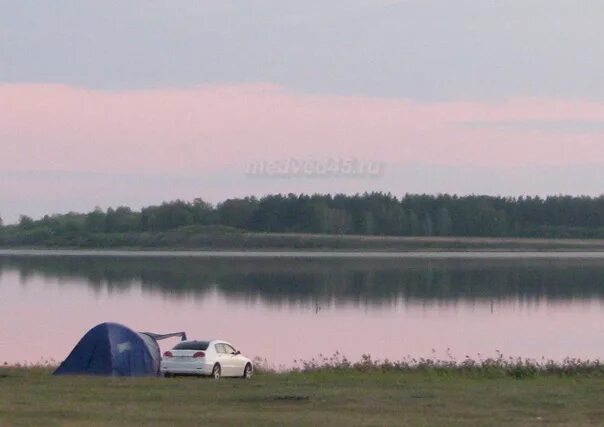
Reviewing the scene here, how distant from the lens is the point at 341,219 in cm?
13625

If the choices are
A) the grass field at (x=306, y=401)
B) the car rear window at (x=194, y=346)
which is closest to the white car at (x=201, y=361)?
the car rear window at (x=194, y=346)

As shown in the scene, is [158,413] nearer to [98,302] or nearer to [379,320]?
[379,320]

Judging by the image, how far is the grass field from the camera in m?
14.9

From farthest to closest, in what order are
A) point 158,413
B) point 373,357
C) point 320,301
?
point 320,301, point 373,357, point 158,413

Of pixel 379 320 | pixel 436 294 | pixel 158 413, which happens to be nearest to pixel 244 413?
pixel 158 413

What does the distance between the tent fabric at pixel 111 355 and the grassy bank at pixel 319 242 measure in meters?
107

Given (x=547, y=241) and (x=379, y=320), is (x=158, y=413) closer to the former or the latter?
(x=379, y=320)

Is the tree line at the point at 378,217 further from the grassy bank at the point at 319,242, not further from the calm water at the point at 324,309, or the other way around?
the calm water at the point at 324,309

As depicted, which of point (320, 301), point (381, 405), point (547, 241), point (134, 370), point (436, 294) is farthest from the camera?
point (547, 241)

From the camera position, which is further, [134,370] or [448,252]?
[448,252]

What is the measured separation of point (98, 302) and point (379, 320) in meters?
17.8

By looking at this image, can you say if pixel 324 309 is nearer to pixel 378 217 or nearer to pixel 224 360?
pixel 224 360

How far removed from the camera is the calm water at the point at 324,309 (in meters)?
38.1

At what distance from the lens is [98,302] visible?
2309 inches
